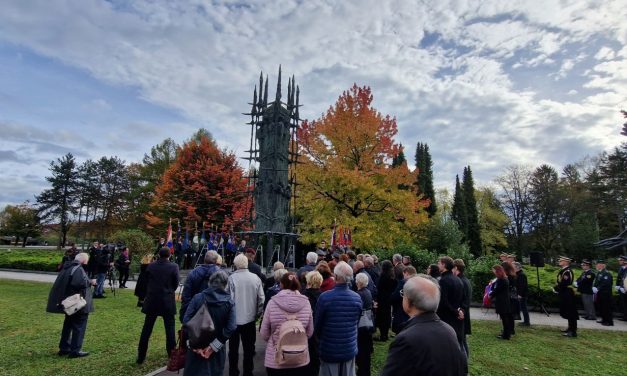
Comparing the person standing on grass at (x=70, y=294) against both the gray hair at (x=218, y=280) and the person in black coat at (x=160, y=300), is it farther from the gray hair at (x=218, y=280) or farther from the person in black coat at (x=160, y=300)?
the gray hair at (x=218, y=280)

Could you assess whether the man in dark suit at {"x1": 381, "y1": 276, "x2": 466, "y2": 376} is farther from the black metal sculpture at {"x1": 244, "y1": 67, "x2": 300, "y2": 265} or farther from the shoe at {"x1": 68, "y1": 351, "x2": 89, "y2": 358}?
the black metal sculpture at {"x1": 244, "y1": 67, "x2": 300, "y2": 265}

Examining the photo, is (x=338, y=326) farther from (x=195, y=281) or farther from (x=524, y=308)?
(x=524, y=308)

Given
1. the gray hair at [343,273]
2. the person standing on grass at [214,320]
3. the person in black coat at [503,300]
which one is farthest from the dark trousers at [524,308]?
the person standing on grass at [214,320]

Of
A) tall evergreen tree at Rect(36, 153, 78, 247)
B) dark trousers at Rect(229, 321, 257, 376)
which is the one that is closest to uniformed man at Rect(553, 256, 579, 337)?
dark trousers at Rect(229, 321, 257, 376)

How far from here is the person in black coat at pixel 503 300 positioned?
9211 millimetres

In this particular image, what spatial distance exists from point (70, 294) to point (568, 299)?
11.9 metres

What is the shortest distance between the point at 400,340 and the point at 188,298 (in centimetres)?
426

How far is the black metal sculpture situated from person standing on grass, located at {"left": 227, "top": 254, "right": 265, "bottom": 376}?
8.09 metres

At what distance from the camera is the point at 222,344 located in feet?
15.1

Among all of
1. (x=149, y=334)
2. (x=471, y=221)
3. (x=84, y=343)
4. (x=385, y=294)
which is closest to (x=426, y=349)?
(x=149, y=334)

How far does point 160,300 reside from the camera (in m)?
6.51

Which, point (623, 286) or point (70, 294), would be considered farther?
point (623, 286)

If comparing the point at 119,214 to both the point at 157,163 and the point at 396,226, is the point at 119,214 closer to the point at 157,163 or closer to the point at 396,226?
the point at 157,163

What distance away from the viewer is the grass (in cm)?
624
